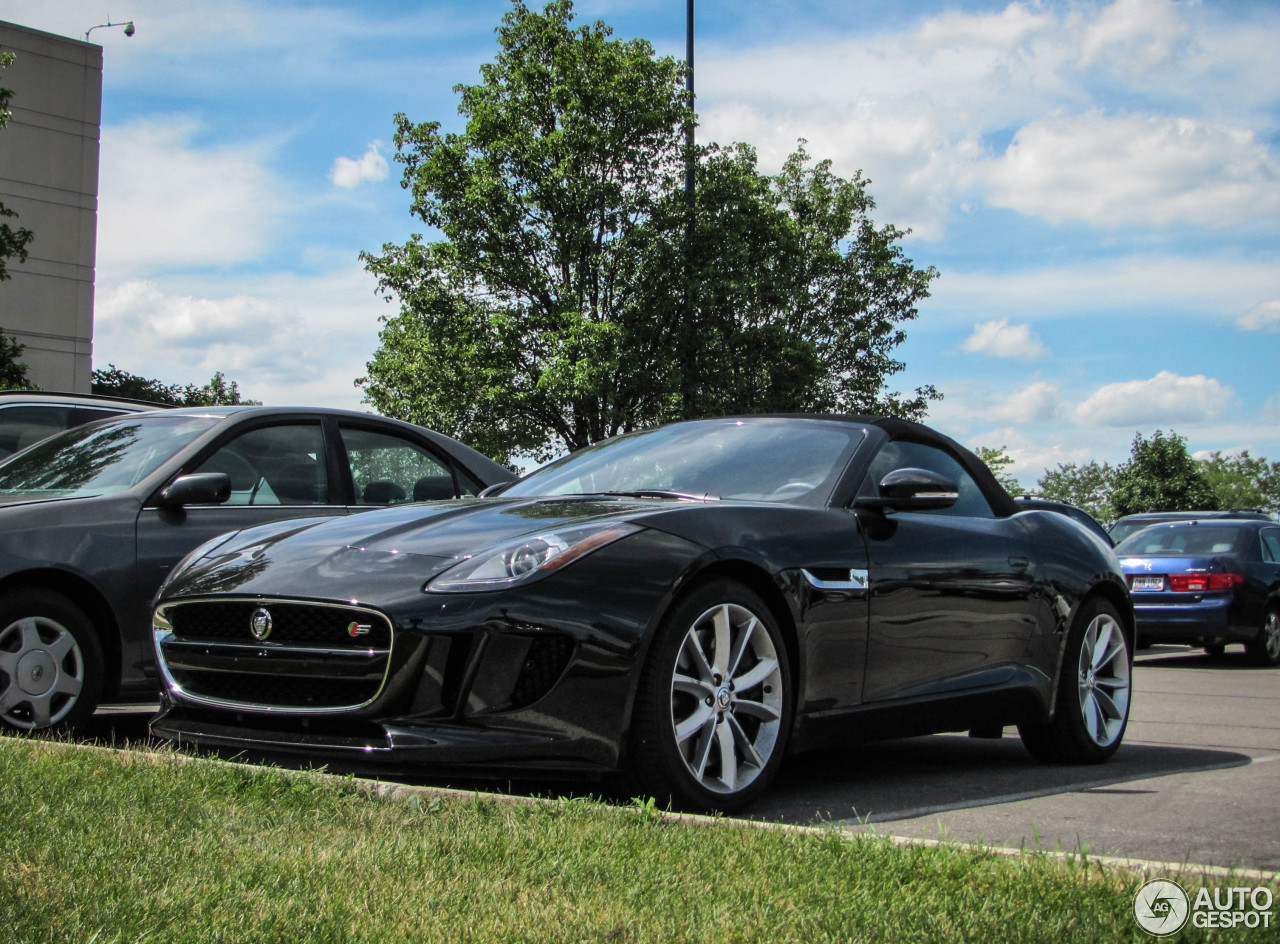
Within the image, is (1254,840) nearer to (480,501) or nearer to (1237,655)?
(480,501)

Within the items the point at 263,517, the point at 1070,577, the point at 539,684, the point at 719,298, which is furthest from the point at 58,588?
the point at 719,298

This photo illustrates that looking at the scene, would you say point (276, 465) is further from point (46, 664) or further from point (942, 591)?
point (942, 591)

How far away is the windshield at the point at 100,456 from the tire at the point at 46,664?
612mm

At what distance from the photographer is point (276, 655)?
4.34 m

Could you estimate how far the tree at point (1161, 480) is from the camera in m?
55.4

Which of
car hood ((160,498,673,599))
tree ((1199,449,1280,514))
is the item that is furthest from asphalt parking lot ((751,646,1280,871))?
tree ((1199,449,1280,514))

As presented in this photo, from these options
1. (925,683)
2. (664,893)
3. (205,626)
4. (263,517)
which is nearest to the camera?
(664,893)

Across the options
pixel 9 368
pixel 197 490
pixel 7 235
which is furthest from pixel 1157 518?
pixel 9 368

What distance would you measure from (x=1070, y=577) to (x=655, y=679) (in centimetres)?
269

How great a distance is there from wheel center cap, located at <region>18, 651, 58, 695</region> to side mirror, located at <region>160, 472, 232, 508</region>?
0.84m

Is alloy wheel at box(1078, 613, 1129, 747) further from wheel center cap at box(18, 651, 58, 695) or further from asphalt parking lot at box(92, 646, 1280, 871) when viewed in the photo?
wheel center cap at box(18, 651, 58, 695)

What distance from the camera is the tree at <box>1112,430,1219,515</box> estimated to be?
182 ft

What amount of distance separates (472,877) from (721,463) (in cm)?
263

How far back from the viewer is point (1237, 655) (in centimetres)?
1686
